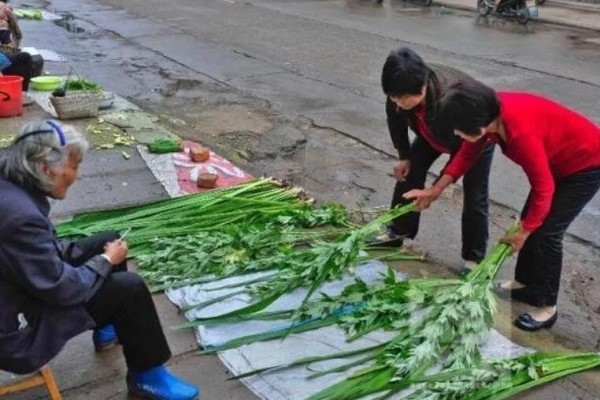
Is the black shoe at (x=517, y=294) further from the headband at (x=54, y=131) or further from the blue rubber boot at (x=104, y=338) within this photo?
the headband at (x=54, y=131)

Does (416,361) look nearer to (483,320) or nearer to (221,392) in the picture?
(483,320)

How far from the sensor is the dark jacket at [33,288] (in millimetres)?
2471

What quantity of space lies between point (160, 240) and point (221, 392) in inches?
51.2

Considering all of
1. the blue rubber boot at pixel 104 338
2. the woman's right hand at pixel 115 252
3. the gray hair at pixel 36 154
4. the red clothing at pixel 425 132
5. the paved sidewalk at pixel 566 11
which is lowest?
the blue rubber boot at pixel 104 338

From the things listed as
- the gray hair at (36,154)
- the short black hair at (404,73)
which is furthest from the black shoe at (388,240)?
the gray hair at (36,154)

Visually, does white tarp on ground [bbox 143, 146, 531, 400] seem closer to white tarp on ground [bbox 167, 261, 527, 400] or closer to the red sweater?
white tarp on ground [bbox 167, 261, 527, 400]

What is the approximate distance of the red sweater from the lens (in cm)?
325

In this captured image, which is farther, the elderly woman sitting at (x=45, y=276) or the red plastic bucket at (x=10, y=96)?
the red plastic bucket at (x=10, y=96)

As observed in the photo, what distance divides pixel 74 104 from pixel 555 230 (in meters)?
4.84

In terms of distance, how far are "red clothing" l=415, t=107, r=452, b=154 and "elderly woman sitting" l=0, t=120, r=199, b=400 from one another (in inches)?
69.9

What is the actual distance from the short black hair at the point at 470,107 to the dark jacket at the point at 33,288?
170 centimetres

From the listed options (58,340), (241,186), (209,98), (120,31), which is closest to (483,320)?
(58,340)

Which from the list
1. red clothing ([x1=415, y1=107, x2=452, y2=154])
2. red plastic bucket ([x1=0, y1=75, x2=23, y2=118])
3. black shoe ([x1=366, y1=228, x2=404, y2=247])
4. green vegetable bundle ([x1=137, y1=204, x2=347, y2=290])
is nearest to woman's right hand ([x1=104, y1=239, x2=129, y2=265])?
green vegetable bundle ([x1=137, y1=204, x2=347, y2=290])

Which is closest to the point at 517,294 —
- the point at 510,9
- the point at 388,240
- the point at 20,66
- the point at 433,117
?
the point at 388,240
